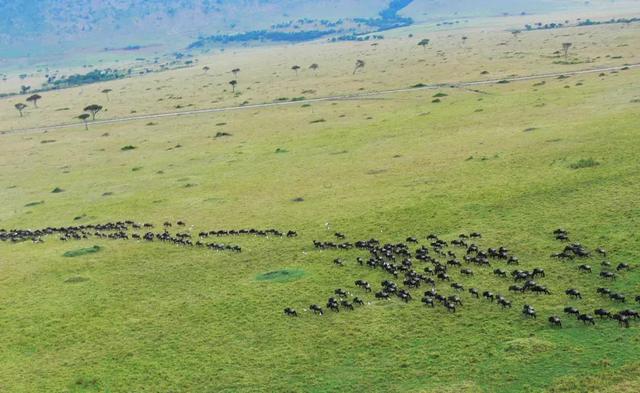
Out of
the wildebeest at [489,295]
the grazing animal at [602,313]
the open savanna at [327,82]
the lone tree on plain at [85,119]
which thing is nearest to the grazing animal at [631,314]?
the grazing animal at [602,313]

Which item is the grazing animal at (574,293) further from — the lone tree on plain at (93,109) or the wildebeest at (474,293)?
the lone tree on plain at (93,109)

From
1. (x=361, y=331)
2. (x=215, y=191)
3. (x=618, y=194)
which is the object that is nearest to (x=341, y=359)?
(x=361, y=331)

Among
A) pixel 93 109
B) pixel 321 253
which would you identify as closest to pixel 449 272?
pixel 321 253

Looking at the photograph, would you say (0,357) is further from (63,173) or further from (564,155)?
(63,173)

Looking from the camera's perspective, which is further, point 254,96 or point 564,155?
point 254,96

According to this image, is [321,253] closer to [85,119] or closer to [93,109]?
[85,119]

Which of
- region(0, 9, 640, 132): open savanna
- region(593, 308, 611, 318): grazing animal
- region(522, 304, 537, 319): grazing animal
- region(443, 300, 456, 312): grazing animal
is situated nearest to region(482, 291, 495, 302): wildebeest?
region(443, 300, 456, 312): grazing animal
